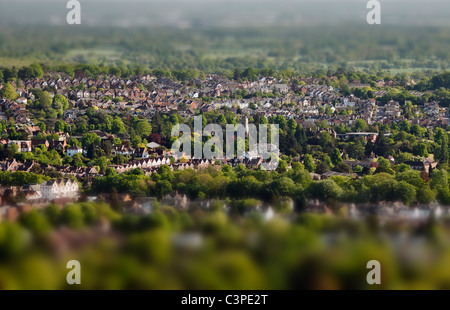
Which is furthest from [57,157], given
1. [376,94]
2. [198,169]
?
[376,94]

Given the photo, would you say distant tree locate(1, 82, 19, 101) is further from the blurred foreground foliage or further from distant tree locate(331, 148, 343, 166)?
the blurred foreground foliage

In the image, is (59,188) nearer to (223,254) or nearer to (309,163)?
(309,163)

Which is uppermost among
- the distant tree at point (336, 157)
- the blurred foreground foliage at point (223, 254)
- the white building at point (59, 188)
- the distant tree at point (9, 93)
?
the distant tree at point (9, 93)

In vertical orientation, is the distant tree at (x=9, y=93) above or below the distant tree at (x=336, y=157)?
above

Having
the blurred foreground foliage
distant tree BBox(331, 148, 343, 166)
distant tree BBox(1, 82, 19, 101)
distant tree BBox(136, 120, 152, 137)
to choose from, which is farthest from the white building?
distant tree BBox(1, 82, 19, 101)

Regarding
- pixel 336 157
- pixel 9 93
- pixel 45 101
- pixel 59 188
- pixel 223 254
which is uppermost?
pixel 9 93

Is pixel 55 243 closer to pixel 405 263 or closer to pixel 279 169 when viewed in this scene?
pixel 405 263

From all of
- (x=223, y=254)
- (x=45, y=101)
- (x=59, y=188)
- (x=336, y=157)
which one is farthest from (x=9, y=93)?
(x=223, y=254)

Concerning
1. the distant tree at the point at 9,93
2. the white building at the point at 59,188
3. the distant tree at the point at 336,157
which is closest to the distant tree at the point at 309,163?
the distant tree at the point at 336,157

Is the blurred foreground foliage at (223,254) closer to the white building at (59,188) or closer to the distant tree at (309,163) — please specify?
the white building at (59,188)
